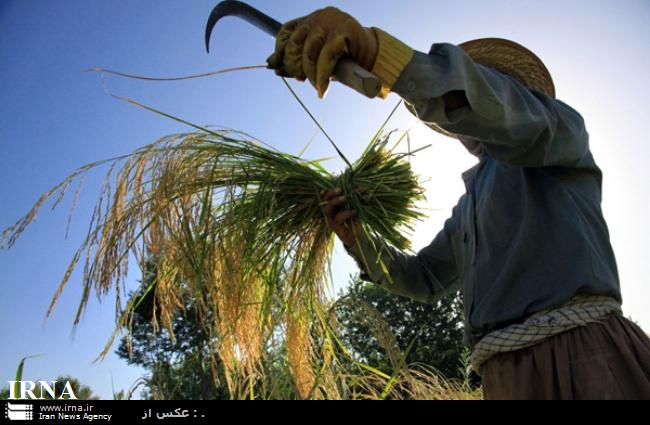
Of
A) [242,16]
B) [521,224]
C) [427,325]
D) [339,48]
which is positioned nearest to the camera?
[339,48]

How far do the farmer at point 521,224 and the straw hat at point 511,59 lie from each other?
444 millimetres

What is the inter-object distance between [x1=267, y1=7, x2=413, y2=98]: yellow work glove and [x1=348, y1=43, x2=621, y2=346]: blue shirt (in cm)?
4


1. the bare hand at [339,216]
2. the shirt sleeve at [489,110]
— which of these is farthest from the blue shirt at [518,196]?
the bare hand at [339,216]

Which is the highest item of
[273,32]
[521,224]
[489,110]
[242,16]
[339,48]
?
[242,16]

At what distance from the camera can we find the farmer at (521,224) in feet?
3.81

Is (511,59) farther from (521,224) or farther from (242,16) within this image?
(242,16)

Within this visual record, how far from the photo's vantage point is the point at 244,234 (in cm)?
168

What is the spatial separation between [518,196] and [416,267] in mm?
588

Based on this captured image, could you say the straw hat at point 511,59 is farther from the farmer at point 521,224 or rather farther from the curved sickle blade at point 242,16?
the curved sickle blade at point 242,16

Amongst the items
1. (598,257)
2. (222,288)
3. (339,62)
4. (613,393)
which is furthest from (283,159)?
(613,393)

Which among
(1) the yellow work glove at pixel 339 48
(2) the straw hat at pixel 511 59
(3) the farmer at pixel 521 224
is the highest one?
(2) the straw hat at pixel 511 59

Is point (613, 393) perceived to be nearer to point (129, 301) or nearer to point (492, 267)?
point (492, 267)

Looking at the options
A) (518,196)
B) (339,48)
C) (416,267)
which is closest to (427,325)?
(416,267)

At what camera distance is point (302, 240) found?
1877 millimetres
